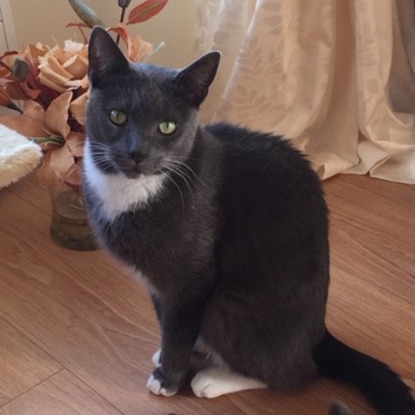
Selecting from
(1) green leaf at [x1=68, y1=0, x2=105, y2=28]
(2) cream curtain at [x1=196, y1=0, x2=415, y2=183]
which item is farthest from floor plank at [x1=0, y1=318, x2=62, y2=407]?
(2) cream curtain at [x1=196, y1=0, x2=415, y2=183]

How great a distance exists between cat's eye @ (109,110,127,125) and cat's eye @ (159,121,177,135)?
0.06m

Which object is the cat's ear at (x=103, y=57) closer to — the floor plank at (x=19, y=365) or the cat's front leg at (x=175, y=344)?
the cat's front leg at (x=175, y=344)

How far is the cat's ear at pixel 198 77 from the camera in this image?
86cm

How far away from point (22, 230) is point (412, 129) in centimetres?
123

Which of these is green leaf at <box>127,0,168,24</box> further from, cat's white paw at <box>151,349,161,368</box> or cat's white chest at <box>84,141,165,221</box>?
cat's white paw at <box>151,349,161,368</box>

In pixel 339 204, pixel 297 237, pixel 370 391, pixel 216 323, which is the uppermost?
pixel 297 237

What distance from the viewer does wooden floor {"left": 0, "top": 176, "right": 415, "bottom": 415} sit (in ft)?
3.48

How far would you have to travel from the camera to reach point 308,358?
1.06 meters

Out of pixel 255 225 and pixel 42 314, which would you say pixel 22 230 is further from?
pixel 255 225

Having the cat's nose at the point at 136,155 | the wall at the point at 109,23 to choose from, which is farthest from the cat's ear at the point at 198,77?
the wall at the point at 109,23

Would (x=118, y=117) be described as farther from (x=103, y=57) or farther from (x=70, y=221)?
(x=70, y=221)

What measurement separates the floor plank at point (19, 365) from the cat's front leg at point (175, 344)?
21cm

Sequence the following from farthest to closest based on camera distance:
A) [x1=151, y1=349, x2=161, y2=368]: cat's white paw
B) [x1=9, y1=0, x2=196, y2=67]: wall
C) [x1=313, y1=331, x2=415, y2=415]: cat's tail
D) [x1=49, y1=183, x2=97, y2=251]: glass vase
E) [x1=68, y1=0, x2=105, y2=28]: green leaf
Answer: [x1=9, y1=0, x2=196, y2=67]: wall → [x1=49, y1=183, x2=97, y2=251]: glass vase → [x1=68, y1=0, x2=105, y2=28]: green leaf → [x1=151, y1=349, x2=161, y2=368]: cat's white paw → [x1=313, y1=331, x2=415, y2=415]: cat's tail

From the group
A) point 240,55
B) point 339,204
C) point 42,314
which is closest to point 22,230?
point 42,314
